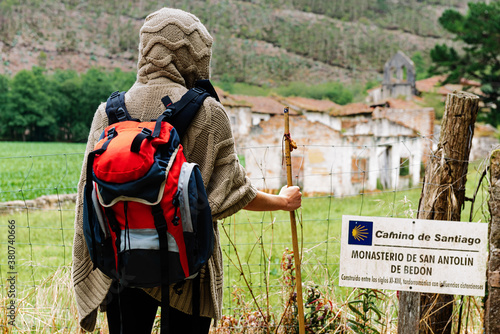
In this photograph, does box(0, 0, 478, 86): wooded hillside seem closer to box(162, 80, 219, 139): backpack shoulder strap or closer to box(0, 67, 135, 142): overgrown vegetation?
box(0, 67, 135, 142): overgrown vegetation

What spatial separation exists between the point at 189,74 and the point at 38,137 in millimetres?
31435

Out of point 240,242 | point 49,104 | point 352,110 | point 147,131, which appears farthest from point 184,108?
point 49,104

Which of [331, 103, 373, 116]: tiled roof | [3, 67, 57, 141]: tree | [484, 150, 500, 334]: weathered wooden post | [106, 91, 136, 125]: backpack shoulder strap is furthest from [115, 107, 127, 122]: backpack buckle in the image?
[3, 67, 57, 141]: tree

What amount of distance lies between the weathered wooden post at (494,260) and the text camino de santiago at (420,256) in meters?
0.15

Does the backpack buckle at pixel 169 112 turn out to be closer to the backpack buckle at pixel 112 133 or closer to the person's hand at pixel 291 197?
the backpack buckle at pixel 112 133

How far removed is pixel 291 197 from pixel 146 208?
0.67 m

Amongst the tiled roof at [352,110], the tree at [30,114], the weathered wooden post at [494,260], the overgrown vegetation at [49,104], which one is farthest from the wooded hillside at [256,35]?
the weathered wooden post at [494,260]

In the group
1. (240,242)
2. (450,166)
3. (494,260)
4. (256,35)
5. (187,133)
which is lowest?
(240,242)

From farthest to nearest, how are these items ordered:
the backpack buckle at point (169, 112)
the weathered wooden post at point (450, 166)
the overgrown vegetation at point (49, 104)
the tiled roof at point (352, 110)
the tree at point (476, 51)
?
the overgrown vegetation at point (49, 104), the tiled roof at point (352, 110), the tree at point (476, 51), the weathered wooden post at point (450, 166), the backpack buckle at point (169, 112)

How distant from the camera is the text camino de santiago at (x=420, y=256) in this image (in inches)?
75.3

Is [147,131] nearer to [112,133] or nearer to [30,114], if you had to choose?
[112,133]

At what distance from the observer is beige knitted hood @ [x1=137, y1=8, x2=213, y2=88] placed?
61.5 inches

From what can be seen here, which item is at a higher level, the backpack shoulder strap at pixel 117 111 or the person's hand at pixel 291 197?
the backpack shoulder strap at pixel 117 111

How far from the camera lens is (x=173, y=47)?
5.12ft
